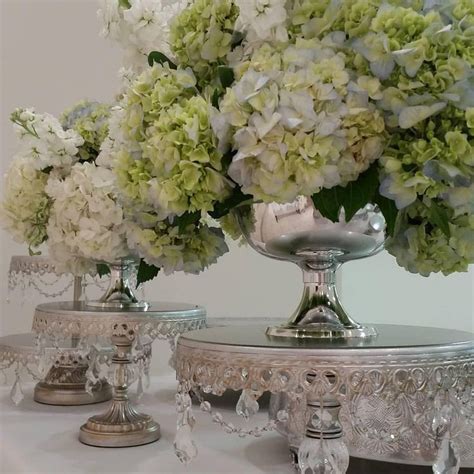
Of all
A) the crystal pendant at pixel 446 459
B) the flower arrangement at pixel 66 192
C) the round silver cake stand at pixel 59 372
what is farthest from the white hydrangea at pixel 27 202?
the crystal pendant at pixel 446 459

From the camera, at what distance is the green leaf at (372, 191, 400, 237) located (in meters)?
0.65

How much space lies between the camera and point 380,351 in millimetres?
595

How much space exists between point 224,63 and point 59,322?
450mm

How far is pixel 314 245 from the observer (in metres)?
0.71

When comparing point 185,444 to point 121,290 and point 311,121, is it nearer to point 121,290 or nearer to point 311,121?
point 311,121

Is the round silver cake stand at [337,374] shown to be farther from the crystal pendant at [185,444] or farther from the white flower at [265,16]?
the white flower at [265,16]

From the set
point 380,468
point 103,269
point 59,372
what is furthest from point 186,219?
point 59,372

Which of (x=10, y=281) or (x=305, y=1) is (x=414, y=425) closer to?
(x=305, y=1)

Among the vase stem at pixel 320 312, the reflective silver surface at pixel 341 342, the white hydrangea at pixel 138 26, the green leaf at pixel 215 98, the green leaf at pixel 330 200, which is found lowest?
the reflective silver surface at pixel 341 342

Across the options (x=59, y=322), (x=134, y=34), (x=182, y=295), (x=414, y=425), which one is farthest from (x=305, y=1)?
(x=182, y=295)

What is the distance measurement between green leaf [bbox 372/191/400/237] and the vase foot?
0.12 m

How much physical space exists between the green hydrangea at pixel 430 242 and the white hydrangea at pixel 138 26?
0.36 meters

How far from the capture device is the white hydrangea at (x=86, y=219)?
3.20 ft

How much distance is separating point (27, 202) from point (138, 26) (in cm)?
39
